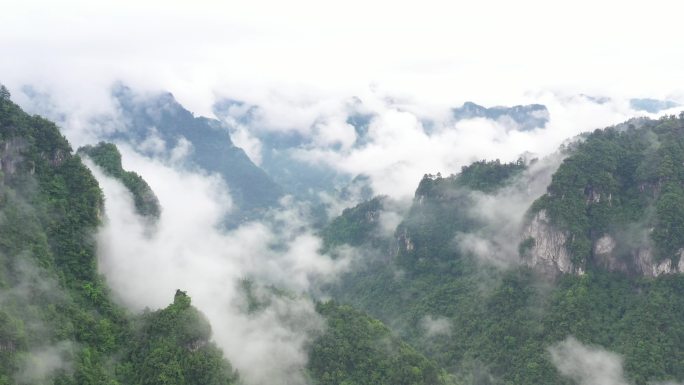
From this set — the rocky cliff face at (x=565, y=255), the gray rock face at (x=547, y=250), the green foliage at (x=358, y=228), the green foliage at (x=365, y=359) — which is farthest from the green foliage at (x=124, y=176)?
the gray rock face at (x=547, y=250)

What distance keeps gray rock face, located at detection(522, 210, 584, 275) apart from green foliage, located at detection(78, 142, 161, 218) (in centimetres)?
5954

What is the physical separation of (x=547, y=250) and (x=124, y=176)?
65910 millimetres

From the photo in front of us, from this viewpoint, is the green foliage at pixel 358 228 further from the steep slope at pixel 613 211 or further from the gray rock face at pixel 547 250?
the steep slope at pixel 613 211

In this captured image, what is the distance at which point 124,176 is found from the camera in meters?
95.4

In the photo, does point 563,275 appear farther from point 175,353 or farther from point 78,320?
point 78,320

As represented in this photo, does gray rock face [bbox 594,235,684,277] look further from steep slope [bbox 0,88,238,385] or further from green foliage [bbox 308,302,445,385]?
steep slope [bbox 0,88,238,385]

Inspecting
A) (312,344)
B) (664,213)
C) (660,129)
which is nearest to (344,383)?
(312,344)

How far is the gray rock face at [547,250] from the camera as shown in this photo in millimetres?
91438

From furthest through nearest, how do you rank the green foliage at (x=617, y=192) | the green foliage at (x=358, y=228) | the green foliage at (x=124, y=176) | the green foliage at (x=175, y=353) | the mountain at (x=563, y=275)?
the green foliage at (x=358, y=228) → the green foliage at (x=124, y=176) → the green foliage at (x=617, y=192) → the mountain at (x=563, y=275) → the green foliage at (x=175, y=353)

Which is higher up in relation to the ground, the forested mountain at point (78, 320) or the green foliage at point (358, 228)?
the green foliage at point (358, 228)

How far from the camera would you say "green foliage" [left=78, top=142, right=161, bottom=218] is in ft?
307

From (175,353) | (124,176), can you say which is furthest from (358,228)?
(175,353)

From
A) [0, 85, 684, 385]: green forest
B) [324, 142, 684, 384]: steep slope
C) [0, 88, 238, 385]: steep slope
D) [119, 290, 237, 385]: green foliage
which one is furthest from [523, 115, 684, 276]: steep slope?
[0, 88, 238, 385]: steep slope

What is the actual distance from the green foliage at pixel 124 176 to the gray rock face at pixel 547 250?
5954 cm
